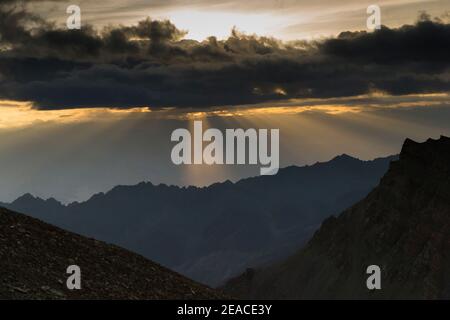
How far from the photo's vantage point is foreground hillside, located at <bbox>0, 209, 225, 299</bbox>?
98.4ft

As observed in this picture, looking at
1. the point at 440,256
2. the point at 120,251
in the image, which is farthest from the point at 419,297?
the point at 120,251

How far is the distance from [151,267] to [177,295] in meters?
4.57

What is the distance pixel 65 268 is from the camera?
3303cm

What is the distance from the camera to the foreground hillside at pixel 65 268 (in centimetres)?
3000

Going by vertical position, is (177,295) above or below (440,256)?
above

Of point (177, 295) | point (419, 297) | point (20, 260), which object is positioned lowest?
point (419, 297)

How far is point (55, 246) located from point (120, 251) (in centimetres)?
520

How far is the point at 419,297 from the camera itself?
188 metres

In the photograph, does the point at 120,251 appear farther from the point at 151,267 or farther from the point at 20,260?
the point at 20,260
